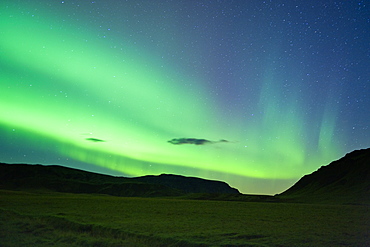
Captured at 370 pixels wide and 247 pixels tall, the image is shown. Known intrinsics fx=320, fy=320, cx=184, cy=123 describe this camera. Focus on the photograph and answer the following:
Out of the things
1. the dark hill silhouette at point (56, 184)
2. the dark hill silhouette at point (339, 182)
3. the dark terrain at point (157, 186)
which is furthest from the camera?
the dark hill silhouette at point (56, 184)

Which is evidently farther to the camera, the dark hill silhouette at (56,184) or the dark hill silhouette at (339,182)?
the dark hill silhouette at (56,184)

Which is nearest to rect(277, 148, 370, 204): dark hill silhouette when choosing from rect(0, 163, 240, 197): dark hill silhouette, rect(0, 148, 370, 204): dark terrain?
rect(0, 148, 370, 204): dark terrain

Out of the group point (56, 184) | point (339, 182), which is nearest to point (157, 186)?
point (56, 184)

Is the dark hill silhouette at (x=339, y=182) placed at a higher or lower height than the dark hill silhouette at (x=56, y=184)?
higher

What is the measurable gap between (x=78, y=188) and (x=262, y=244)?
543 ft

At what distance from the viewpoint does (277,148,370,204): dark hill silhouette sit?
11573cm

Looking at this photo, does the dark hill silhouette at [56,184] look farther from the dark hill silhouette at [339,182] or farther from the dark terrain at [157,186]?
the dark hill silhouette at [339,182]

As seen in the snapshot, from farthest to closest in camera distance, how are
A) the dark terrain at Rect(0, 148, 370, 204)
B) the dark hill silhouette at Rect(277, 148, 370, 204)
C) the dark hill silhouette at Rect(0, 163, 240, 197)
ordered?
the dark hill silhouette at Rect(0, 163, 240, 197) → the dark terrain at Rect(0, 148, 370, 204) → the dark hill silhouette at Rect(277, 148, 370, 204)

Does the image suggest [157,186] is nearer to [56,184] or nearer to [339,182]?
[56,184]

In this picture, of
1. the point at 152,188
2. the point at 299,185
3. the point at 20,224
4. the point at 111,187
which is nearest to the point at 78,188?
the point at 111,187

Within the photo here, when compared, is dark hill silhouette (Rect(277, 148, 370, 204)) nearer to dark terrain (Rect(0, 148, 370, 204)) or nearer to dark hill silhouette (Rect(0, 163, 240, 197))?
dark terrain (Rect(0, 148, 370, 204))

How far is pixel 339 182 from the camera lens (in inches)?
5453

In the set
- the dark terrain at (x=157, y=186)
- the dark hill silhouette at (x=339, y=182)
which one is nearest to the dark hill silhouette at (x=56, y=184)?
the dark terrain at (x=157, y=186)

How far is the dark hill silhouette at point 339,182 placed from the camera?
4556 inches
